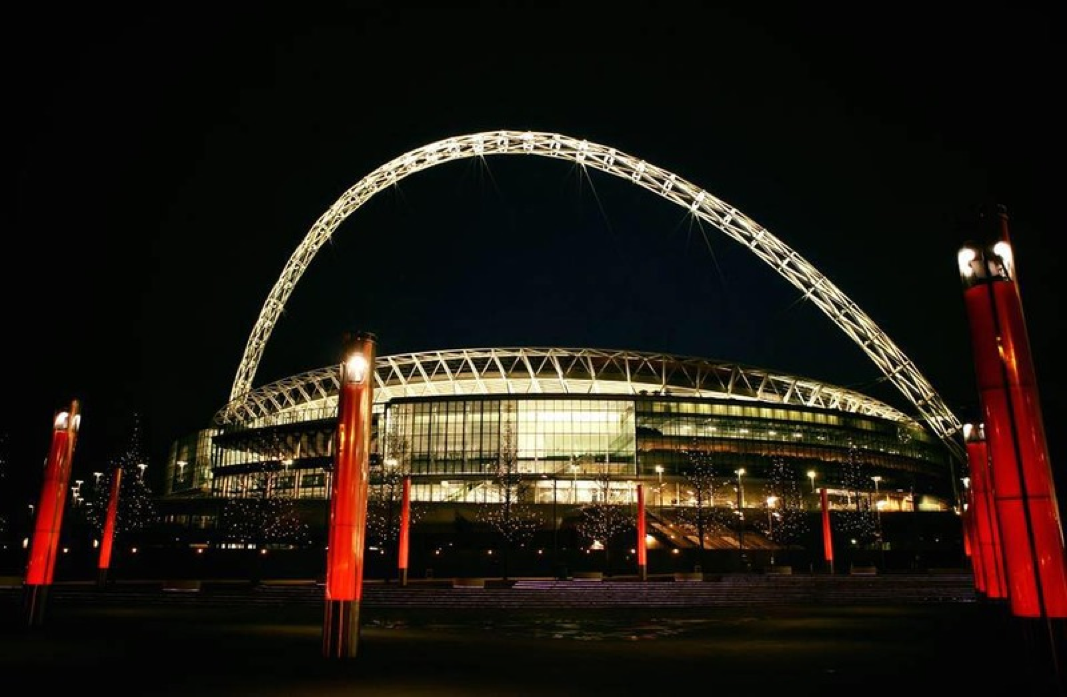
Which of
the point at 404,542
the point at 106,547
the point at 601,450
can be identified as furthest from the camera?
the point at 601,450

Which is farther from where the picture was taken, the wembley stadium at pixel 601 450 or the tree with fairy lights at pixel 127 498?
the wembley stadium at pixel 601 450

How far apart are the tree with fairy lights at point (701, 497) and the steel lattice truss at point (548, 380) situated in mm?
11114

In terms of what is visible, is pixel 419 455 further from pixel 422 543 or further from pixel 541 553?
pixel 541 553

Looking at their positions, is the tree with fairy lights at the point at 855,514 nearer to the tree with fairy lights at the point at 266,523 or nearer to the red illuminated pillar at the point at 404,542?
the red illuminated pillar at the point at 404,542

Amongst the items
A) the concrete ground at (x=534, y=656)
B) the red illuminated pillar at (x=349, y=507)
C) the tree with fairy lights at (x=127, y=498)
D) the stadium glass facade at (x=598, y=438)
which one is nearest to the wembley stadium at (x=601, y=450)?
the stadium glass facade at (x=598, y=438)

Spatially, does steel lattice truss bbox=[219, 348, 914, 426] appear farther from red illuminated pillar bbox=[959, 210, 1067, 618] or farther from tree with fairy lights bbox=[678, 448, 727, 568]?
red illuminated pillar bbox=[959, 210, 1067, 618]

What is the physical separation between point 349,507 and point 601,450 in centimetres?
6893

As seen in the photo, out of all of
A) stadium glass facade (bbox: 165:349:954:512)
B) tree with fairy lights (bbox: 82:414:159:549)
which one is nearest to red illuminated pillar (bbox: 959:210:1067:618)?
stadium glass facade (bbox: 165:349:954:512)

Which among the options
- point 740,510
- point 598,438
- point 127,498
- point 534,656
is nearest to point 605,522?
point 740,510

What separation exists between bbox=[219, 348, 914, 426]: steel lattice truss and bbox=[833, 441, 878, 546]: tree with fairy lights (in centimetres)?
930

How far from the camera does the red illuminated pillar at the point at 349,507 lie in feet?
50.1

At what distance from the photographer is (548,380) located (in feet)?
311

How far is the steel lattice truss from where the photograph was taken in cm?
9119

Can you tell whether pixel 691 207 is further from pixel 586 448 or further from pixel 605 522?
pixel 586 448
